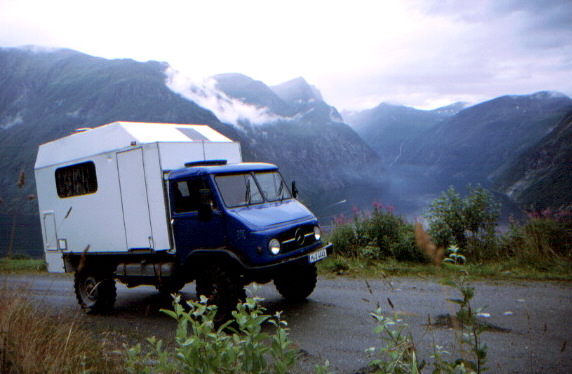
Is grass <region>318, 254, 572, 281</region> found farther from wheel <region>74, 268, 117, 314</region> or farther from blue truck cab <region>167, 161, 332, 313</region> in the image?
wheel <region>74, 268, 117, 314</region>

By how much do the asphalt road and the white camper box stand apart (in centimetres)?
138

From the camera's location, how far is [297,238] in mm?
6566

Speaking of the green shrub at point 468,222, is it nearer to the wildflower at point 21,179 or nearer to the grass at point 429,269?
the grass at point 429,269

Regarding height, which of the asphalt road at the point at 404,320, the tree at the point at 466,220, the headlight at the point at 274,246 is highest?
the headlight at the point at 274,246

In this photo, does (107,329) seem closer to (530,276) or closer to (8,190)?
(530,276)

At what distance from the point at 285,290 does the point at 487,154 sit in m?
212

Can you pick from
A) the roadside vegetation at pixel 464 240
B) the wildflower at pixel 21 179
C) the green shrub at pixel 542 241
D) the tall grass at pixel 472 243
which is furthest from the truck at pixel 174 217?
the green shrub at pixel 542 241

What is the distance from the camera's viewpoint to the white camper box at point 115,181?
7.10 meters

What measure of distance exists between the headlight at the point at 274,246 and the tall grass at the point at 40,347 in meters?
2.55

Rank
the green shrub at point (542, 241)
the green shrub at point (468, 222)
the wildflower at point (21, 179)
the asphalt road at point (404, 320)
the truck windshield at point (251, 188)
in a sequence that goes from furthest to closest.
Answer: the green shrub at point (468, 222) < the green shrub at point (542, 241) < the truck windshield at point (251, 188) < the asphalt road at point (404, 320) < the wildflower at point (21, 179)

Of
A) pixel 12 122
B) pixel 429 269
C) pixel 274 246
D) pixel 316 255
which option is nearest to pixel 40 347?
pixel 274 246

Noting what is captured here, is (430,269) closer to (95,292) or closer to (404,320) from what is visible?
(404,320)

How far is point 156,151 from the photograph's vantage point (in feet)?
22.9

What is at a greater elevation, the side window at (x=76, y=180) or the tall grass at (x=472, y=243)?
the side window at (x=76, y=180)
